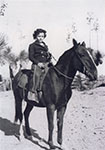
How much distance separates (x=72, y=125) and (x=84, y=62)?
0.29 meters

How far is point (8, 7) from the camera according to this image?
4.96 feet

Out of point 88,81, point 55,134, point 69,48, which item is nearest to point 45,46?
point 69,48

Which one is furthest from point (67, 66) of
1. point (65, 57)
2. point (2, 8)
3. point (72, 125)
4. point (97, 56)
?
point (2, 8)

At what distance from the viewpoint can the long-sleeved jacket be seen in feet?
4.75

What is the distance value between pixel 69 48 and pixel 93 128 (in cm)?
37

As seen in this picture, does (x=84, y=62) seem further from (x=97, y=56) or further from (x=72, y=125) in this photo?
(x=72, y=125)

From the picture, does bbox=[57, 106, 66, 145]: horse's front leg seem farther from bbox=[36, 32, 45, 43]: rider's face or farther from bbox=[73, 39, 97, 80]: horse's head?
bbox=[36, 32, 45, 43]: rider's face

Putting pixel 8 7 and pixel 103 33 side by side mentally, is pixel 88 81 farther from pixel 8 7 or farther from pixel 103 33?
pixel 8 7

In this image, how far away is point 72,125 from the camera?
1.48 m

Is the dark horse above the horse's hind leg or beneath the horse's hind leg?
above

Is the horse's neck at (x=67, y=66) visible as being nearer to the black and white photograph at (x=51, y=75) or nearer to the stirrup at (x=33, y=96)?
the black and white photograph at (x=51, y=75)

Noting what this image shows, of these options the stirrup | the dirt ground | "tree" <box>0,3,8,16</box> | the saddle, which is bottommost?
the dirt ground

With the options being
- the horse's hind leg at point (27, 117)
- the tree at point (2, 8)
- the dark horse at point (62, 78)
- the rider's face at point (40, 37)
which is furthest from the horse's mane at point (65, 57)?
the tree at point (2, 8)

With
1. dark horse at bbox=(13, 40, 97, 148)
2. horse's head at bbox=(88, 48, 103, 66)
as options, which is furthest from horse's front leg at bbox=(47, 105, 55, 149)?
horse's head at bbox=(88, 48, 103, 66)
